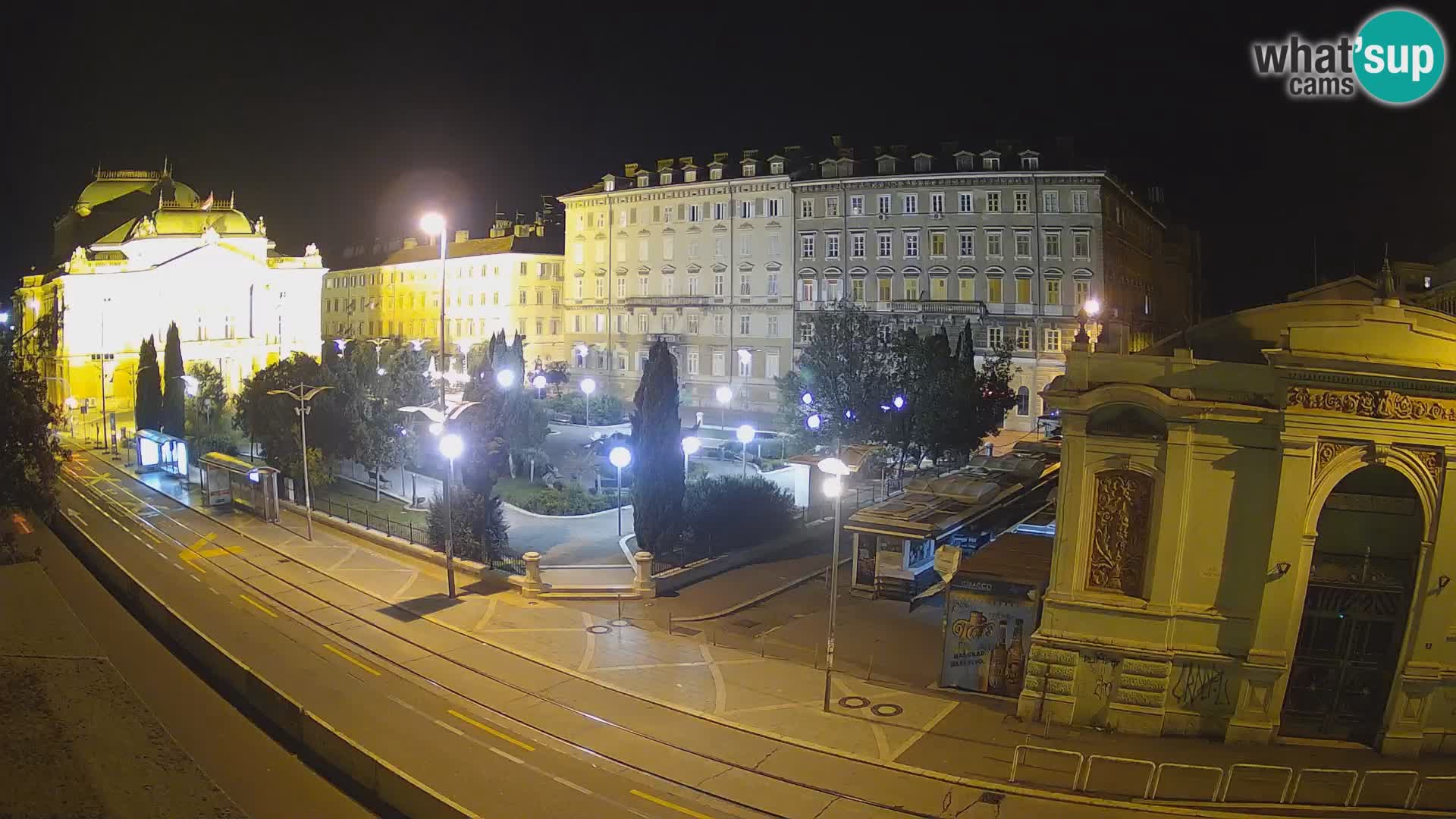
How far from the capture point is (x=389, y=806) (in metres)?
14.1

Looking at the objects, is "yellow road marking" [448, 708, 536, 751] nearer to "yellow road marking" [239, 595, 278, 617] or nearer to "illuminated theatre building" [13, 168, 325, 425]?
"yellow road marking" [239, 595, 278, 617]

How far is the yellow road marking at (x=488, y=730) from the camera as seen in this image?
15959 millimetres

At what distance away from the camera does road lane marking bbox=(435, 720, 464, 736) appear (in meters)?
16.5

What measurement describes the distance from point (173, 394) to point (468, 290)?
35695 mm

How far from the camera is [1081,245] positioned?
5525 centimetres

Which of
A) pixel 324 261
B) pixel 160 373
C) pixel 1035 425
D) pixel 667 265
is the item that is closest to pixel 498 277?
pixel 667 265

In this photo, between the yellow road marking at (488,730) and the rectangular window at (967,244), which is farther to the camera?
the rectangular window at (967,244)

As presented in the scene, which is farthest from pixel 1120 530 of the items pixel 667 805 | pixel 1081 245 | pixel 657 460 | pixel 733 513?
pixel 1081 245

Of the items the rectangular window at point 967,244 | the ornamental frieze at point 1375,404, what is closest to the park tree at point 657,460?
the ornamental frieze at point 1375,404

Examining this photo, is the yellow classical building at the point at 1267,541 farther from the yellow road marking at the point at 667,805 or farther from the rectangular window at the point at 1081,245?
the rectangular window at the point at 1081,245

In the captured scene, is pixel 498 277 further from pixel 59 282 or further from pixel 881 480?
pixel 881 480

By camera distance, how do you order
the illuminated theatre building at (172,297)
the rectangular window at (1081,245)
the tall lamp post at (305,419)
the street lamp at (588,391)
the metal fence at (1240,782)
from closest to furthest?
the metal fence at (1240,782), the tall lamp post at (305,419), the rectangular window at (1081,245), the street lamp at (588,391), the illuminated theatre building at (172,297)

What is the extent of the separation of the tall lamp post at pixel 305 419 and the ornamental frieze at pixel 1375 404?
28.0 m

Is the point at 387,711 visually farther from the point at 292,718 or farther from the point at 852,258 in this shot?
the point at 852,258
